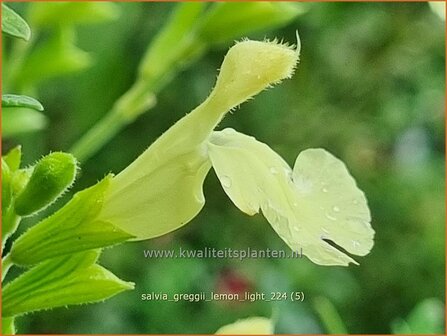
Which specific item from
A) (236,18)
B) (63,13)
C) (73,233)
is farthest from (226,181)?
(63,13)

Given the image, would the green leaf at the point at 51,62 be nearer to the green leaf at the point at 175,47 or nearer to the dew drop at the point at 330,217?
the green leaf at the point at 175,47

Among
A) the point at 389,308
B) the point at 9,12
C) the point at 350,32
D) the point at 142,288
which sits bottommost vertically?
the point at 389,308

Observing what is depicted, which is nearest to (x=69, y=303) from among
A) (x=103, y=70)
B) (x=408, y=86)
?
(x=103, y=70)

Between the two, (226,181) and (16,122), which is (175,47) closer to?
(16,122)

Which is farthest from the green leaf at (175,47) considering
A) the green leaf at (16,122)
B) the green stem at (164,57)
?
the green leaf at (16,122)

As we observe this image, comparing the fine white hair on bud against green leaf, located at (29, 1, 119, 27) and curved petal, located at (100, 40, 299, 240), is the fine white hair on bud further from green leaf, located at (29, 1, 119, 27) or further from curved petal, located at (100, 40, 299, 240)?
green leaf, located at (29, 1, 119, 27)

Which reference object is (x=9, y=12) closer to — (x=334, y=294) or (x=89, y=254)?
(x=89, y=254)

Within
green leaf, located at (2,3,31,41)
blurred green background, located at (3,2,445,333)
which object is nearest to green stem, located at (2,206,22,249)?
green leaf, located at (2,3,31,41)

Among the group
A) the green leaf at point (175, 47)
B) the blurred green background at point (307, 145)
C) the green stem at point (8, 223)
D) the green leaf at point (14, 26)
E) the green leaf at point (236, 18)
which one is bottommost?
the blurred green background at point (307, 145)
